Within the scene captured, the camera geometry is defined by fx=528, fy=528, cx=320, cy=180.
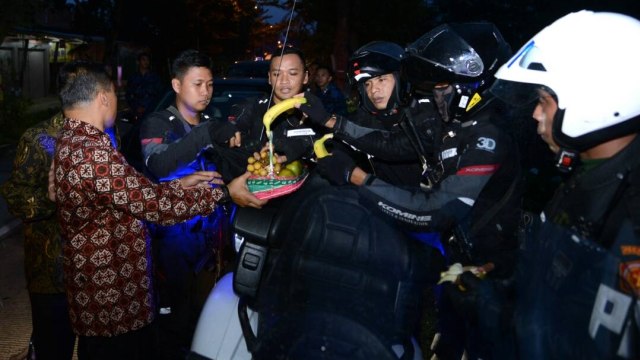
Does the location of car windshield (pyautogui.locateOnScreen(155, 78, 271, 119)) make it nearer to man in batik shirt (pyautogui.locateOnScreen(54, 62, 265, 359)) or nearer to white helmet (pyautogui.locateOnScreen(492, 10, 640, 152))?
man in batik shirt (pyautogui.locateOnScreen(54, 62, 265, 359))

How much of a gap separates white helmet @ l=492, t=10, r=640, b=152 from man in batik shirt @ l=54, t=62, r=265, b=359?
130cm

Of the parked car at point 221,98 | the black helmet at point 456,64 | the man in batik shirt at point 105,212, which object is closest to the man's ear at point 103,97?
the man in batik shirt at point 105,212

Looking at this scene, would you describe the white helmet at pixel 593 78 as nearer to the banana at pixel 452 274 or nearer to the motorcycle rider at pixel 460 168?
the motorcycle rider at pixel 460 168

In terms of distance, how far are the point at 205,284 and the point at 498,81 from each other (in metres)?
2.72

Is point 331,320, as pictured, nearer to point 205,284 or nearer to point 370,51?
point 370,51

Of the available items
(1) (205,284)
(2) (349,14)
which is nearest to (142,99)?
(1) (205,284)

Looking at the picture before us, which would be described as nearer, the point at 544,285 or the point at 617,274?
the point at 617,274

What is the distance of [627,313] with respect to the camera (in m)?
1.14

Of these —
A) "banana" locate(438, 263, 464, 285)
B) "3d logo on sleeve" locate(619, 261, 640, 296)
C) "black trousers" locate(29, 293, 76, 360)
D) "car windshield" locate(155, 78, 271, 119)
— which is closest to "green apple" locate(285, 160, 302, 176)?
"banana" locate(438, 263, 464, 285)

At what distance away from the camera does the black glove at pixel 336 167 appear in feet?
7.95

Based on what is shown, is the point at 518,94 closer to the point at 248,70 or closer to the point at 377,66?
the point at 377,66

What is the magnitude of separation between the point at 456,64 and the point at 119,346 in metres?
2.22

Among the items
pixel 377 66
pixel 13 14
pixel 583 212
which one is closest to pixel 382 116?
pixel 377 66

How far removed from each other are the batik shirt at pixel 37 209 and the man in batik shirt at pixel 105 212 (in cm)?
33
